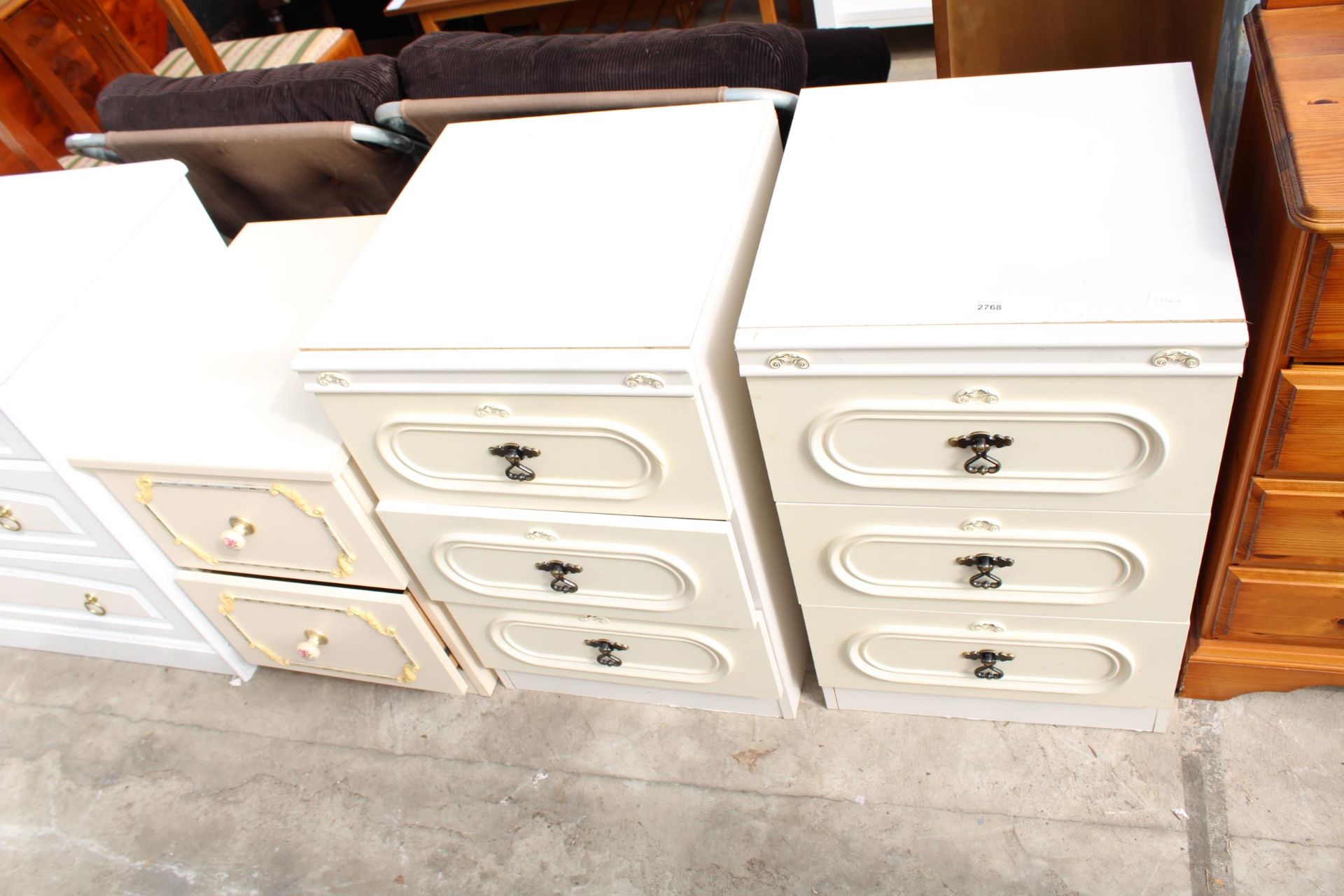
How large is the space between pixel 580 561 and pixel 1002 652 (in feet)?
2.01

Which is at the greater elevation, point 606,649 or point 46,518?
point 46,518

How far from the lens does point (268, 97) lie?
1.79m

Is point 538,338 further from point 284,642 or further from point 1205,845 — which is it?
point 1205,845

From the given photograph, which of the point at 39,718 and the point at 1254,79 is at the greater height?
the point at 1254,79

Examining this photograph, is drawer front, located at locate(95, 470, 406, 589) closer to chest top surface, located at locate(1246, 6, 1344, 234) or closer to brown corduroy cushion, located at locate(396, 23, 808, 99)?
brown corduroy cushion, located at locate(396, 23, 808, 99)

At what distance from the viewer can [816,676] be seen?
1.66 meters

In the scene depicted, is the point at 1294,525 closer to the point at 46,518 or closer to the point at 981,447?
the point at 981,447

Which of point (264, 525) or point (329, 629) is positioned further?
point (329, 629)

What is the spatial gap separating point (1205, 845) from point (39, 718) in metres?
2.01

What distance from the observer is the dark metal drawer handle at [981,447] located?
1.07 metres

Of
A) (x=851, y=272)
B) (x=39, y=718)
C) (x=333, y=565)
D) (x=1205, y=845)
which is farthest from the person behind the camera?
(x=39, y=718)

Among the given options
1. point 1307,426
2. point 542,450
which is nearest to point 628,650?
point 542,450

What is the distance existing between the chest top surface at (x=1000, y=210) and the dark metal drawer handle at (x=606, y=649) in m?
0.70

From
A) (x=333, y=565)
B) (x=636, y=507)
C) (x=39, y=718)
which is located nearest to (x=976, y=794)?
(x=636, y=507)
